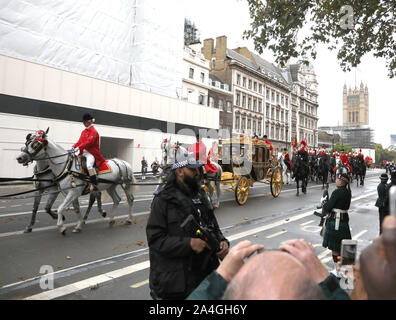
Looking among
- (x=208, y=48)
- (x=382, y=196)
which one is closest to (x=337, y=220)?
(x=382, y=196)

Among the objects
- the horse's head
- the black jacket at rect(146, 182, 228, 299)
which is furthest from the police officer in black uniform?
the horse's head

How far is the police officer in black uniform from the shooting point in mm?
2227

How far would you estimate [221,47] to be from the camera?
45.9 m

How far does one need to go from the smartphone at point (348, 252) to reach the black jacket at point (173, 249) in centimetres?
99

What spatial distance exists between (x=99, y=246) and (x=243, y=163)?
771 cm

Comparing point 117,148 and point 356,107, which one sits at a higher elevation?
point 356,107

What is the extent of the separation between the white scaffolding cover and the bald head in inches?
930

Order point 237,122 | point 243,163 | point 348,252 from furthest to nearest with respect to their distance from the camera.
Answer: point 237,122, point 243,163, point 348,252

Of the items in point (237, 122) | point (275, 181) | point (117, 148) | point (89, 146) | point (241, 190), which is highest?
point (237, 122)

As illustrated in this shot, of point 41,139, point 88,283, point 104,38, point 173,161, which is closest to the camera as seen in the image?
point 88,283

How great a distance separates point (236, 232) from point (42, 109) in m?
19.1

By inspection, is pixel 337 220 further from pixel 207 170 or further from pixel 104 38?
pixel 104 38

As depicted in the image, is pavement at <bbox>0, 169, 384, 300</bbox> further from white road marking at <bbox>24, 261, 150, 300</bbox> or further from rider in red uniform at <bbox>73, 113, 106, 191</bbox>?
rider in red uniform at <bbox>73, 113, 106, 191</bbox>
